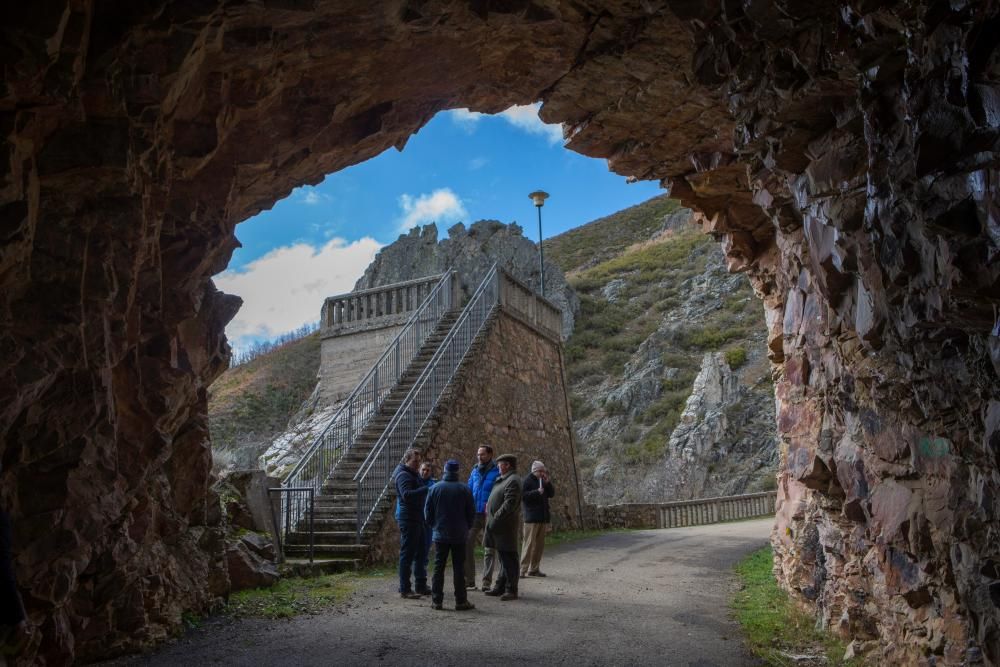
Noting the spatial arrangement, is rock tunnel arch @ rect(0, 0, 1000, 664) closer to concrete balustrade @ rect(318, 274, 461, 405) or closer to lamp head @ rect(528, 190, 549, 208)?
concrete balustrade @ rect(318, 274, 461, 405)

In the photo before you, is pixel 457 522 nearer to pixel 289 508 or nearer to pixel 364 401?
pixel 289 508

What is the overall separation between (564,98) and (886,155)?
14.0 ft

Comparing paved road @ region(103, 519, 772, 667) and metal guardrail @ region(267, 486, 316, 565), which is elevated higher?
metal guardrail @ region(267, 486, 316, 565)

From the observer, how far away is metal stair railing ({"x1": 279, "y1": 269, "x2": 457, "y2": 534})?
1315 cm

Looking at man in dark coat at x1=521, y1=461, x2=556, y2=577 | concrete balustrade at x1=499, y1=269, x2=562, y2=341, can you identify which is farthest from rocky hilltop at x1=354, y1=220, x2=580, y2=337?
man in dark coat at x1=521, y1=461, x2=556, y2=577

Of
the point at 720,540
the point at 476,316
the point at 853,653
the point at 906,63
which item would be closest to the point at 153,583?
the point at 853,653

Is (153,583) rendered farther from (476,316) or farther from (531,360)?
(531,360)

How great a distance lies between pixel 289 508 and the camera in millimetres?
11922

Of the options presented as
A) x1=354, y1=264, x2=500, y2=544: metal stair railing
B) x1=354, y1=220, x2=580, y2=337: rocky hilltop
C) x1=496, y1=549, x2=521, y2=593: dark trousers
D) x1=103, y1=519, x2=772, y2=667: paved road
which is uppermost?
x1=354, y1=220, x2=580, y2=337: rocky hilltop

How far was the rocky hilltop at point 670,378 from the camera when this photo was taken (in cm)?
2780

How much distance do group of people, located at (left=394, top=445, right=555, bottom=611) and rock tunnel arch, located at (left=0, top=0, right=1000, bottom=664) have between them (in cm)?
215

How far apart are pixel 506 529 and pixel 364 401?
7002mm

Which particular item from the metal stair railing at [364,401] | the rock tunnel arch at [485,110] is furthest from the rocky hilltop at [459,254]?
the rock tunnel arch at [485,110]

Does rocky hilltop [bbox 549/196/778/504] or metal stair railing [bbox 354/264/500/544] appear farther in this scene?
rocky hilltop [bbox 549/196/778/504]
